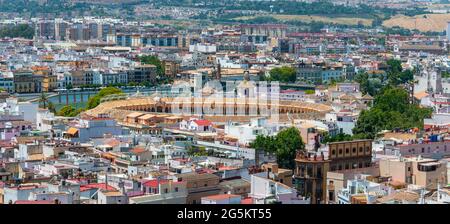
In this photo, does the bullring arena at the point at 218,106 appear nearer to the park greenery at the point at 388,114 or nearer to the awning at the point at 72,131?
the park greenery at the point at 388,114

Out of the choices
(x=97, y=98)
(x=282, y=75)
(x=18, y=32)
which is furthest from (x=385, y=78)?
(x=18, y=32)

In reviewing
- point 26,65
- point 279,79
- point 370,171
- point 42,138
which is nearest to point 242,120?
point 42,138

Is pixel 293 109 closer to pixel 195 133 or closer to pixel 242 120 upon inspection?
pixel 242 120

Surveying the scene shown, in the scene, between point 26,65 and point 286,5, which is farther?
point 286,5

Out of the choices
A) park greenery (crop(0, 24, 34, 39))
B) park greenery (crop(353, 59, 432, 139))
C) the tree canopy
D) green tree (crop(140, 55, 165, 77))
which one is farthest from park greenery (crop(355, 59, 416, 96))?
park greenery (crop(0, 24, 34, 39))

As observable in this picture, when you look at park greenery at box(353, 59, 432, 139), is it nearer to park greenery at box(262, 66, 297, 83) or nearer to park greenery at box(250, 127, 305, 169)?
Result: park greenery at box(250, 127, 305, 169)

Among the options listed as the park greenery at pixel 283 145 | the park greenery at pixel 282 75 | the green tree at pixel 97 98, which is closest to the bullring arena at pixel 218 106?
the green tree at pixel 97 98

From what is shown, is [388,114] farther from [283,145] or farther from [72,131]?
[72,131]

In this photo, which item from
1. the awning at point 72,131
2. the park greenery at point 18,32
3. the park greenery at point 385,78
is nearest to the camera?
the awning at point 72,131
